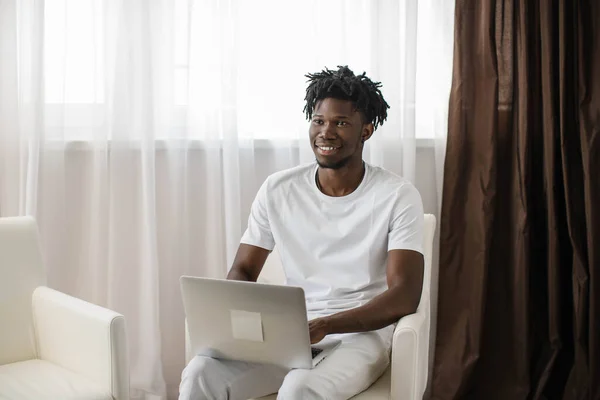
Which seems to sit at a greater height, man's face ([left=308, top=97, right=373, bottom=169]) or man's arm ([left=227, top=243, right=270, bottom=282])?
man's face ([left=308, top=97, right=373, bottom=169])

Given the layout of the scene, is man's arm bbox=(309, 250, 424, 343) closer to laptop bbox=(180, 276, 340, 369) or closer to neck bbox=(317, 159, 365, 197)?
laptop bbox=(180, 276, 340, 369)

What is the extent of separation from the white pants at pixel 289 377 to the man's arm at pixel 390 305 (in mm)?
65

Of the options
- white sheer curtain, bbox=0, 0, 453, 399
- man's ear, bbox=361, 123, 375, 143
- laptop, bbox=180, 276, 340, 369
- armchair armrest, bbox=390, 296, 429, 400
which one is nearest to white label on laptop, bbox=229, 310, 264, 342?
laptop, bbox=180, 276, 340, 369

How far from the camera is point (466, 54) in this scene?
2953 millimetres

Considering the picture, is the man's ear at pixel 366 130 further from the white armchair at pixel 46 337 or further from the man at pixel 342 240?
the white armchair at pixel 46 337

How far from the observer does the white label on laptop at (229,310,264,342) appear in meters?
1.92

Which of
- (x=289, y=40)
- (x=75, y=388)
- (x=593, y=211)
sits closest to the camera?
(x=75, y=388)

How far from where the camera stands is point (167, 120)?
3059 mm

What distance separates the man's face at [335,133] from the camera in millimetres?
2350

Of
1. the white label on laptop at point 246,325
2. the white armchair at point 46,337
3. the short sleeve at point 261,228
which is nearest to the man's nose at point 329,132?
the short sleeve at point 261,228

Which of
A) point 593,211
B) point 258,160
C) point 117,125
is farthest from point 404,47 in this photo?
point 117,125

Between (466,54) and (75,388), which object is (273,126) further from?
(75,388)

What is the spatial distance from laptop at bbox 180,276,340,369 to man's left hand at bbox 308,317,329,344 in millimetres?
73

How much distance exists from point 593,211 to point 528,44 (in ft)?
2.12
